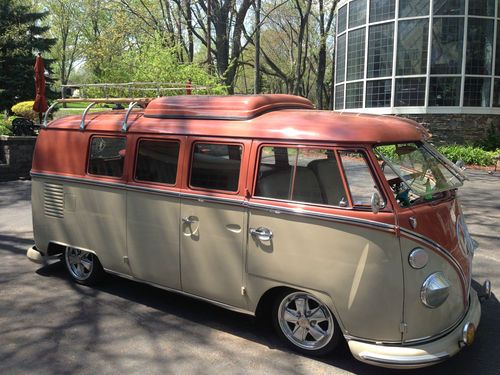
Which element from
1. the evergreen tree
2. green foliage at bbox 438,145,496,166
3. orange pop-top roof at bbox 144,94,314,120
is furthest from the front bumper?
the evergreen tree

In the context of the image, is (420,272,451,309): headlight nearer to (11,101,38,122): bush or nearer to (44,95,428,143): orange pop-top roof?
(44,95,428,143): orange pop-top roof

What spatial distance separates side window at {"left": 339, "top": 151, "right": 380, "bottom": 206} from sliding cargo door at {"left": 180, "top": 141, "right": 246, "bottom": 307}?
96 centimetres

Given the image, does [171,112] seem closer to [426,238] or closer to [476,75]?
[426,238]

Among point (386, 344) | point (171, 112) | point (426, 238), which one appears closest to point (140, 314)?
point (171, 112)

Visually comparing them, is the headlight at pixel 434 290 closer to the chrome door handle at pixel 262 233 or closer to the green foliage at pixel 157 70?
the chrome door handle at pixel 262 233

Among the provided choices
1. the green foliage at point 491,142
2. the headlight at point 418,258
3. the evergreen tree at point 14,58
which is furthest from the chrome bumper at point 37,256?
the evergreen tree at point 14,58

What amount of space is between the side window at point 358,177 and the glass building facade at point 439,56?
16879 mm

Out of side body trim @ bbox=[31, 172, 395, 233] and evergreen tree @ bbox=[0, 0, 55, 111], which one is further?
evergreen tree @ bbox=[0, 0, 55, 111]

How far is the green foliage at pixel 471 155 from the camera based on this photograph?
17.4 m

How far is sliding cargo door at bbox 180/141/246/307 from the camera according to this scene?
4.27m

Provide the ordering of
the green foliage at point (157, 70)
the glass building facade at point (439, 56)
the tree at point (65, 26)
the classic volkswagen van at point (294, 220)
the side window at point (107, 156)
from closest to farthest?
the classic volkswagen van at point (294, 220), the side window at point (107, 156), the green foliage at point (157, 70), the glass building facade at point (439, 56), the tree at point (65, 26)

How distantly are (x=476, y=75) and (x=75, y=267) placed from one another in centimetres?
1820

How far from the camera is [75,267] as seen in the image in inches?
230

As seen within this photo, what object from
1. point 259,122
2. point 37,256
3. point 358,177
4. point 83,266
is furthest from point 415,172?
point 37,256
